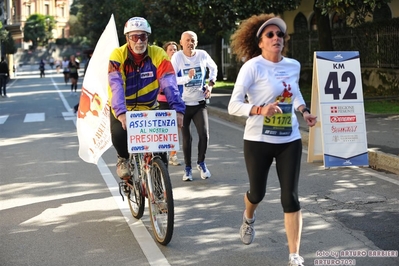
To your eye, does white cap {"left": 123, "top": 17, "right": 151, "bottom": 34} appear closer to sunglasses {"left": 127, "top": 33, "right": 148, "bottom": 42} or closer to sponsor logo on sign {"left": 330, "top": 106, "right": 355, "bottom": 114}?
sunglasses {"left": 127, "top": 33, "right": 148, "bottom": 42}

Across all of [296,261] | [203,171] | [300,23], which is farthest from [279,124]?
[300,23]

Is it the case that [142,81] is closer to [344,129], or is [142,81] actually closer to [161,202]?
[161,202]

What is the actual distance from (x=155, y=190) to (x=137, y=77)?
113 centimetres

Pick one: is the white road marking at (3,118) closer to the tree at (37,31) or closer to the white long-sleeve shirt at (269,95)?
the white long-sleeve shirt at (269,95)

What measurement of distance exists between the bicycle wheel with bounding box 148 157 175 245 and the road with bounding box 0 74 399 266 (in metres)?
0.13

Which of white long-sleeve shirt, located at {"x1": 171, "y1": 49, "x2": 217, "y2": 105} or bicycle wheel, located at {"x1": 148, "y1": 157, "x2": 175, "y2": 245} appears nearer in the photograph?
bicycle wheel, located at {"x1": 148, "y1": 157, "x2": 175, "y2": 245}

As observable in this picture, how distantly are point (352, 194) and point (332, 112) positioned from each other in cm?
239

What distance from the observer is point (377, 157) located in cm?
1089

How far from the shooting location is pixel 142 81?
709 cm

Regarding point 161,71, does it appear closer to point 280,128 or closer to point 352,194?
point 280,128

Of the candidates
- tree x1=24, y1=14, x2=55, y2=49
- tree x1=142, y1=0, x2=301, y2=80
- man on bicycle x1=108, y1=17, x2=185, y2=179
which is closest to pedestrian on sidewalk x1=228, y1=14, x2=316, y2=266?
man on bicycle x1=108, y1=17, x2=185, y2=179

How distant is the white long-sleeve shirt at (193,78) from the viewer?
9750 mm

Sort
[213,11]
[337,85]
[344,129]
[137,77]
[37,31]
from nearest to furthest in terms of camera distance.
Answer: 1. [137,77]
2. [344,129]
3. [337,85]
4. [213,11]
5. [37,31]

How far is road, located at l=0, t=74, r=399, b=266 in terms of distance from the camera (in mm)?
6148
